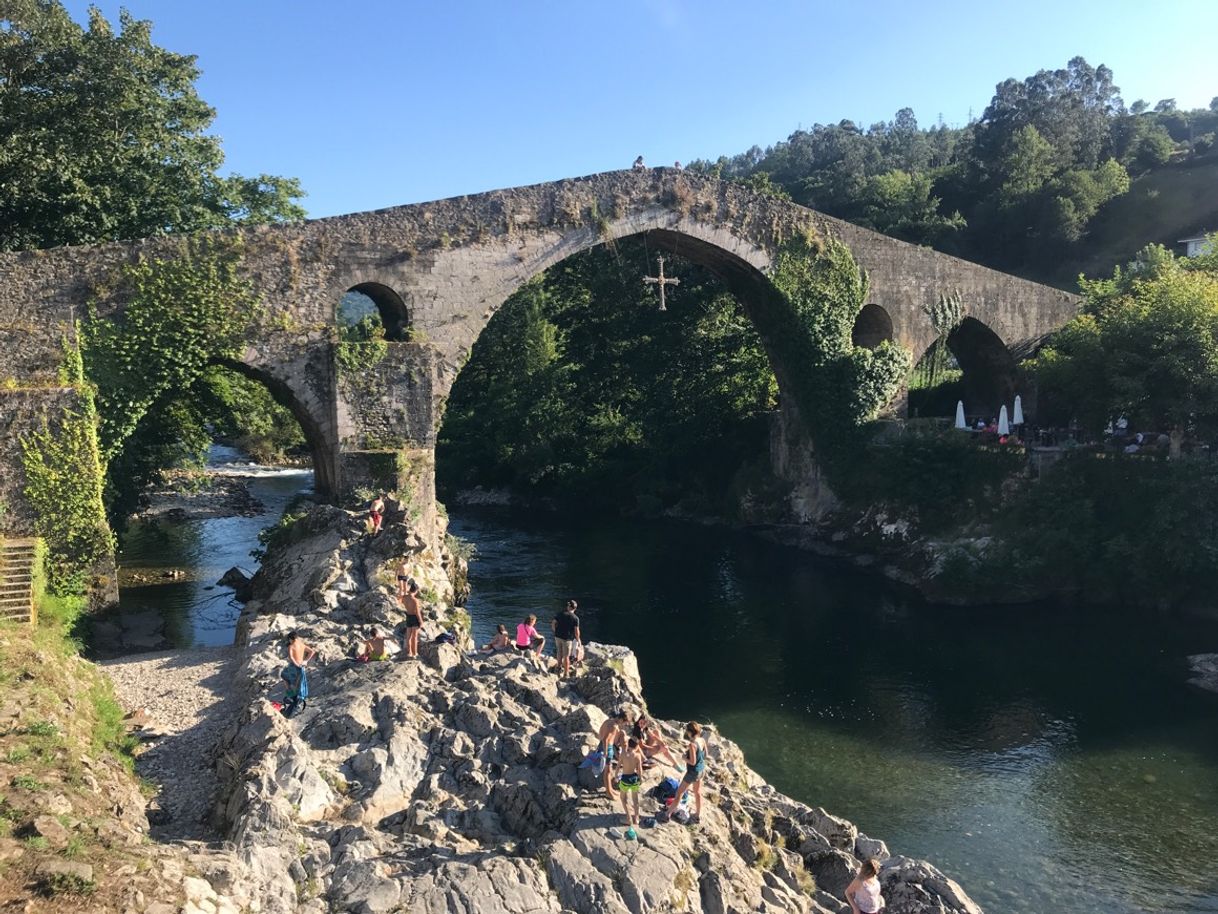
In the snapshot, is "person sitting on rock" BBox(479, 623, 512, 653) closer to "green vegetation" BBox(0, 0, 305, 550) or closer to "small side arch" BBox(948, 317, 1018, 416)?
"green vegetation" BBox(0, 0, 305, 550)

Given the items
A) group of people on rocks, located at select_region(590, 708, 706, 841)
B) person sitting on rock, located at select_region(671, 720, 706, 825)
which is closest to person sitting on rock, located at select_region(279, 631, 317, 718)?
group of people on rocks, located at select_region(590, 708, 706, 841)

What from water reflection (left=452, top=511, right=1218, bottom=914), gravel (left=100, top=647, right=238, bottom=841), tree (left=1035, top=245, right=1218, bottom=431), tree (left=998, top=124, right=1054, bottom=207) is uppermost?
tree (left=998, top=124, right=1054, bottom=207)

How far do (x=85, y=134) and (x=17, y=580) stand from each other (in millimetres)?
10818

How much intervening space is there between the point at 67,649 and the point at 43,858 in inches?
269

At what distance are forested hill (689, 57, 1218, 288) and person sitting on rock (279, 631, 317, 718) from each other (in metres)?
31.9

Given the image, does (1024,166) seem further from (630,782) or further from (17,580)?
(17,580)

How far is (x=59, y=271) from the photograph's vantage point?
15.0 metres

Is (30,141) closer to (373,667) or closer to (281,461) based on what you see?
(373,667)

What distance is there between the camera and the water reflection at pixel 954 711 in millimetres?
10109

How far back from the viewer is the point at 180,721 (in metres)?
10.2

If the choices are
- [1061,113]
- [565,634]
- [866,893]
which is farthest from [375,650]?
[1061,113]

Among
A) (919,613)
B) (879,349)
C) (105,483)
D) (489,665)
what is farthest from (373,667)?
(879,349)

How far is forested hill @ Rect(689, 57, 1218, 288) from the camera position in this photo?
43469 mm

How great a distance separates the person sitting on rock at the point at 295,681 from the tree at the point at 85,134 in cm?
1285
